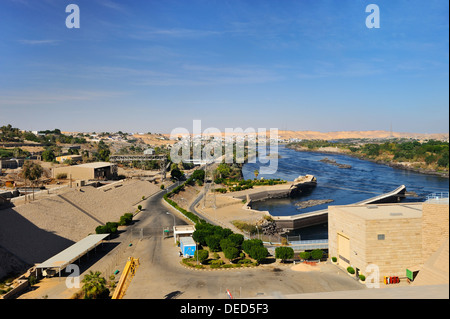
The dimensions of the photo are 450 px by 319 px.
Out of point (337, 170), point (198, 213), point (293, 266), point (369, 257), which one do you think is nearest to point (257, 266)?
point (293, 266)

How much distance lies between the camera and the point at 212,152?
16888 cm

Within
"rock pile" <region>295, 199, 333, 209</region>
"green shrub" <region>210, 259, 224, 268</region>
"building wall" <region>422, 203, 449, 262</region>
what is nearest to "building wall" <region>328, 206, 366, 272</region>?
"building wall" <region>422, 203, 449, 262</region>


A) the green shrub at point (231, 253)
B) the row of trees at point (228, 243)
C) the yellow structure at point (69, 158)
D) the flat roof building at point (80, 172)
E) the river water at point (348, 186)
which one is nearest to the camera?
the row of trees at point (228, 243)

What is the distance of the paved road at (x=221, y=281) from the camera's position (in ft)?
83.0

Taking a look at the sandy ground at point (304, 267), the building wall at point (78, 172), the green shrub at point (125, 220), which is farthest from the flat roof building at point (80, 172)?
the sandy ground at point (304, 267)

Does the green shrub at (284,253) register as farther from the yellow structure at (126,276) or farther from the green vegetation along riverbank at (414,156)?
the green vegetation along riverbank at (414,156)

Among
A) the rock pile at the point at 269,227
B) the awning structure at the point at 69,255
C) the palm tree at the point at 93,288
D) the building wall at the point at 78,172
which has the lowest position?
the rock pile at the point at 269,227

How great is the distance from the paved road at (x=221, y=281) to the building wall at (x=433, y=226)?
310 inches

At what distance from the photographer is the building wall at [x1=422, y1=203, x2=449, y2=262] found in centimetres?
1864

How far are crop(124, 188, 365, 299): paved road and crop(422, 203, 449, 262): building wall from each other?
787cm

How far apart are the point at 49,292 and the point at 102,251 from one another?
431 inches

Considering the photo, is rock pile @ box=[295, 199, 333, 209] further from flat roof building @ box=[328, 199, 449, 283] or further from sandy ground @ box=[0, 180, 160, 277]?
flat roof building @ box=[328, 199, 449, 283]

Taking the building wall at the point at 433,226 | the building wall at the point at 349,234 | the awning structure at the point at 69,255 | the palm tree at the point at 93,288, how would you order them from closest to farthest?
the building wall at the point at 433,226 < the palm tree at the point at 93,288 < the building wall at the point at 349,234 < the awning structure at the point at 69,255

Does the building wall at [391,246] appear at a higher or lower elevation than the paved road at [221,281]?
higher
